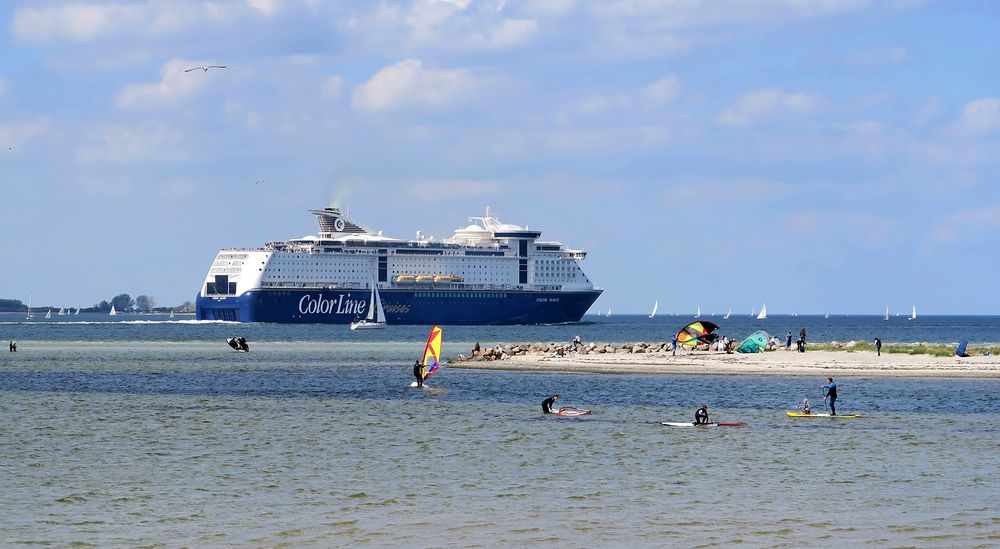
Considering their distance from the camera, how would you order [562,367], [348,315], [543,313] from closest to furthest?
[562,367] → [348,315] → [543,313]

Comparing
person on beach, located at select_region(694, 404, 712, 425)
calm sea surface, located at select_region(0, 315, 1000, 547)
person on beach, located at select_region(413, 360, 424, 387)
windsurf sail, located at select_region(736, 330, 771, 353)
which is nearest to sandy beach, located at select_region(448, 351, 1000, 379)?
windsurf sail, located at select_region(736, 330, 771, 353)

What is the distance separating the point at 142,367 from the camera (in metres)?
70.1

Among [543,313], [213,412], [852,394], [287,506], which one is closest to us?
[287,506]

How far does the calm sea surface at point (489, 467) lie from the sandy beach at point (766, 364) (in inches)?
205

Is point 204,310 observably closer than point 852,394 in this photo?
No

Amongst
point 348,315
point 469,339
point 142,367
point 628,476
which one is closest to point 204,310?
point 348,315

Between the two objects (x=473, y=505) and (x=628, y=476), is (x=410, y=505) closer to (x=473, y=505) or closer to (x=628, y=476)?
(x=473, y=505)

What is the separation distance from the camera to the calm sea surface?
2195 cm

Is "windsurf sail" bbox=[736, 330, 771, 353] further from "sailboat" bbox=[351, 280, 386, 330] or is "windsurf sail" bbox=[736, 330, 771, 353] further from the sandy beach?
"sailboat" bbox=[351, 280, 386, 330]

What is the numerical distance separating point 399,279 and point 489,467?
421 ft

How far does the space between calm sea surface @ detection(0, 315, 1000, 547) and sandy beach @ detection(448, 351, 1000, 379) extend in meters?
5.20

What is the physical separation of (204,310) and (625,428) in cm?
12836

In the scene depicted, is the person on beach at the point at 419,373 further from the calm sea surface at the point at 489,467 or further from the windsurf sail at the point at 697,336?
the windsurf sail at the point at 697,336

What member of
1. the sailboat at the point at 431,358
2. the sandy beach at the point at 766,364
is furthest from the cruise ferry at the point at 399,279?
the sailboat at the point at 431,358
